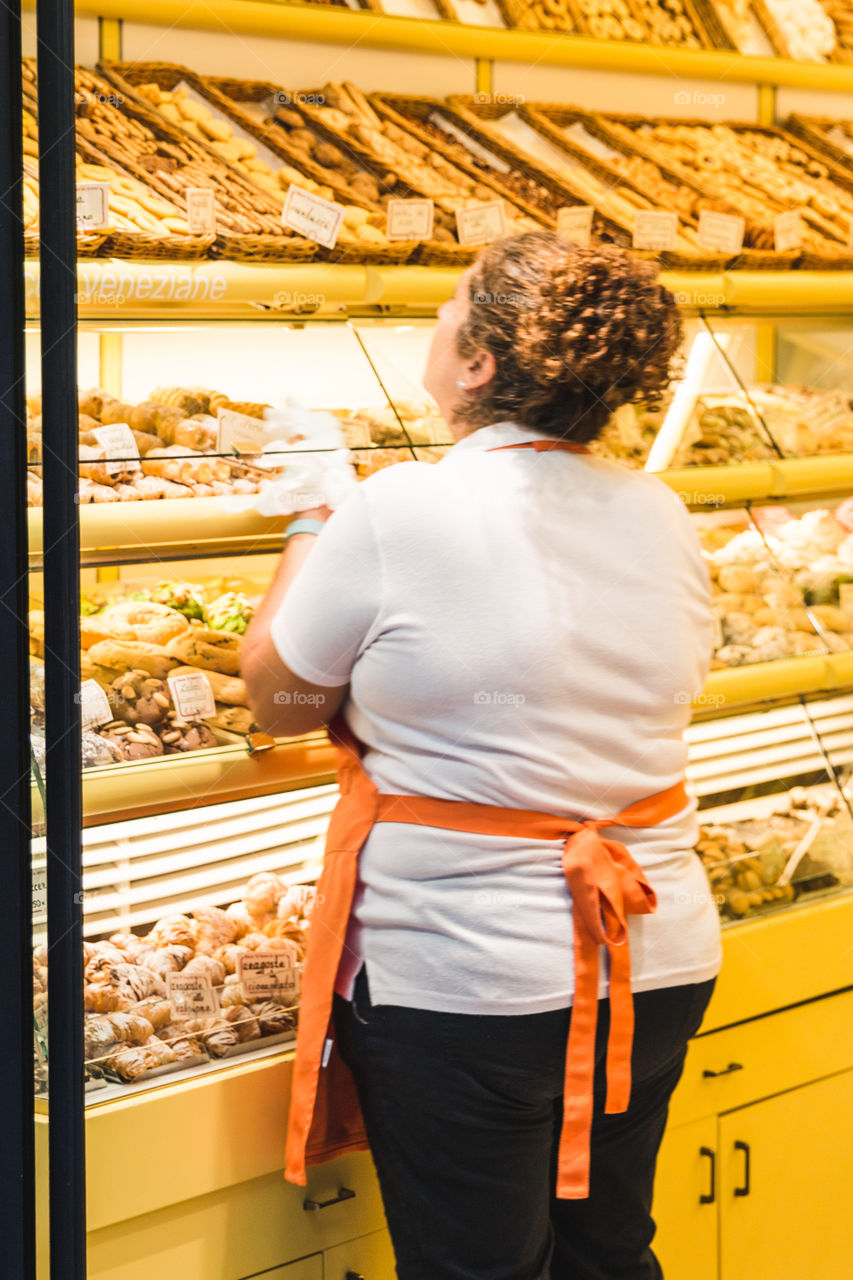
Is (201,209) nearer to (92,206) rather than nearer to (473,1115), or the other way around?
(92,206)

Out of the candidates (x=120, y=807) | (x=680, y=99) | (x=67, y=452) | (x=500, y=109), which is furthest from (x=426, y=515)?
(x=680, y=99)

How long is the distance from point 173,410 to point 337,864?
852mm

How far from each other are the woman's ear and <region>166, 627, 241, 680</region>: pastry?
61 cm

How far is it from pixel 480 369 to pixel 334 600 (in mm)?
355

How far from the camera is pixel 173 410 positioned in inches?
76.7

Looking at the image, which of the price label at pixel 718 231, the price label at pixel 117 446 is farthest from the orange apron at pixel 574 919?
the price label at pixel 718 231

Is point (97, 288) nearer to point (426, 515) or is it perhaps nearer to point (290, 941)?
point (426, 515)

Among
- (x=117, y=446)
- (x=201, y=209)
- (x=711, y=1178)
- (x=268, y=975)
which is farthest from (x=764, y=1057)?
(x=201, y=209)

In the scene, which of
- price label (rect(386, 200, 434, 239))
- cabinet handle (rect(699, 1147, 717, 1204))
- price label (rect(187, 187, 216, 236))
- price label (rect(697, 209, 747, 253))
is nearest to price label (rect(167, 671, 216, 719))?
price label (rect(187, 187, 216, 236))

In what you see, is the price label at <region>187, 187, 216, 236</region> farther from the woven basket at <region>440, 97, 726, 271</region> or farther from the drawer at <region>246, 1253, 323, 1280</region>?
the drawer at <region>246, 1253, 323, 1280</region>

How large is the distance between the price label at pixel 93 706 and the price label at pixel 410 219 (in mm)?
986

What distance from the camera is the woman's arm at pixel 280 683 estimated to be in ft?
4.57

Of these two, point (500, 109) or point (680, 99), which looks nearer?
point (500, 109)

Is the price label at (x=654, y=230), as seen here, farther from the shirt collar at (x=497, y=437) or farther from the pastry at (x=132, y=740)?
the pastry at (x=132, y=740)
